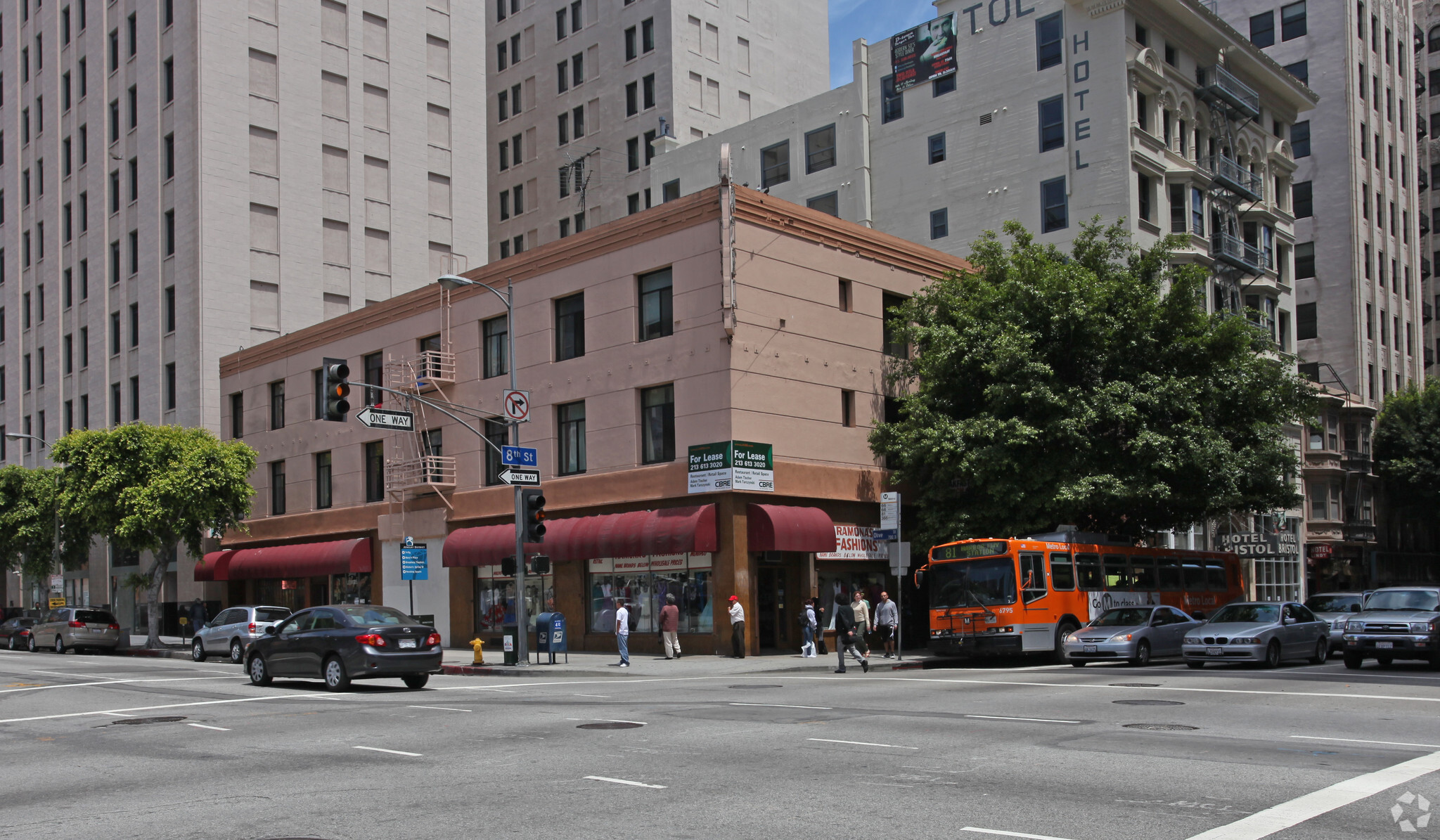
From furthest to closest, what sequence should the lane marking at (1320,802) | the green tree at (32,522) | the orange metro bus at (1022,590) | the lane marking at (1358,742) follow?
the green tree at (32,522), the orange metro bus at (1022,590), the lane marking at (1358,742), the lane marking at (1320,802)

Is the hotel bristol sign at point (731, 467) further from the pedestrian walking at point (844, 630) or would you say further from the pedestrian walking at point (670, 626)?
the pedestrian walking at point (844, 630)

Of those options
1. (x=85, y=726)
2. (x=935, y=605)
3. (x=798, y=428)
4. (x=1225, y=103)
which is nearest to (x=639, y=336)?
(x=798, y=428)

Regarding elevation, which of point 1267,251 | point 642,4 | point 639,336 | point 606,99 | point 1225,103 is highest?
point 642,4

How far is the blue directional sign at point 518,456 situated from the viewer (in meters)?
27.8

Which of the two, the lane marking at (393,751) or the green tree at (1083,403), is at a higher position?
the green tree at (1083,403)

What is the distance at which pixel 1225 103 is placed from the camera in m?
50.3

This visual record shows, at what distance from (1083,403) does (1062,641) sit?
611cm

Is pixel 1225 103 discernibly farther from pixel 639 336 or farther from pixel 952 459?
pixel 639 336

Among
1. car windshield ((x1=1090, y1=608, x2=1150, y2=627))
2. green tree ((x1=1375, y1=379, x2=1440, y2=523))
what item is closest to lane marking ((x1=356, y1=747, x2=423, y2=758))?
car windshield ((x1=1090, y1=608, x2=1150, y2=627))

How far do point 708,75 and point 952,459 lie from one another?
129ft

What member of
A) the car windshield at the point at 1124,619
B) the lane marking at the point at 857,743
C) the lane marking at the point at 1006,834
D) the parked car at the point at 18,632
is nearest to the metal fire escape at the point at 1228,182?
the car windshield at the point at 1124,619

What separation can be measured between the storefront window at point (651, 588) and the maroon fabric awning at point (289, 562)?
11.4 m

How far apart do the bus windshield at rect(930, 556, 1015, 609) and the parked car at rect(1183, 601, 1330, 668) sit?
4.13 m

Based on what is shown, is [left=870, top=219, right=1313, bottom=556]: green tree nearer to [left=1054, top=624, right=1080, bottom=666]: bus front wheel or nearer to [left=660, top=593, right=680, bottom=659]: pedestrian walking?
[left=1054, top=624, right=1080, bottom=666]: bus front wheel
